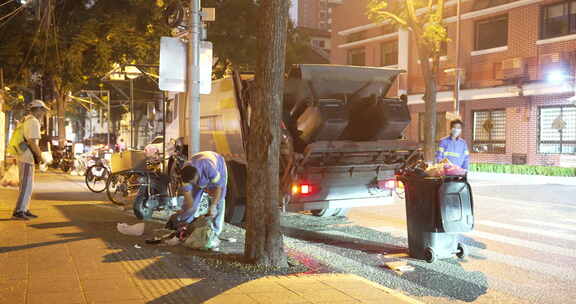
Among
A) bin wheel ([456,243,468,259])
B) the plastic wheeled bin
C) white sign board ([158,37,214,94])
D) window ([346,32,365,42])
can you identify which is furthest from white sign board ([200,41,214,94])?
window ([346,32,365,42])

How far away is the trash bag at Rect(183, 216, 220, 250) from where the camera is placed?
23.0 ft

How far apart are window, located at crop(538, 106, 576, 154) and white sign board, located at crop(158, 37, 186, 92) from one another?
1998cm

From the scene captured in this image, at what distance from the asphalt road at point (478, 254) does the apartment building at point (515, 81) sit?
12.9m

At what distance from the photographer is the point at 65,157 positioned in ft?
77.9

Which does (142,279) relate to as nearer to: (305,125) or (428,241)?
(428,241)

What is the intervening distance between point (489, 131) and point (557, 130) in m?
3.74

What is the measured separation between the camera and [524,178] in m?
21.3

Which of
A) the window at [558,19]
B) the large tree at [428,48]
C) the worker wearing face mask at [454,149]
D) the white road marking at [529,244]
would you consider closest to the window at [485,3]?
the window at [558,19]

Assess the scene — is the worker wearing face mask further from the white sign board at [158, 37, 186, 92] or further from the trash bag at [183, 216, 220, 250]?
the trash bag at [183, 216, 220, 250]

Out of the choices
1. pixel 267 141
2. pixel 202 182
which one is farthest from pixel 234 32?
pixel 267 141

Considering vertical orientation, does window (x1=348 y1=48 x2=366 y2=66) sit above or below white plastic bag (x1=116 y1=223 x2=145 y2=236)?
above

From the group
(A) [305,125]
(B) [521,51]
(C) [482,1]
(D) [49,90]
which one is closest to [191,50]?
(A) [305,125]

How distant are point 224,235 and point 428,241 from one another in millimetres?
2888

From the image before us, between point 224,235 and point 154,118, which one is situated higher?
point 154,118
